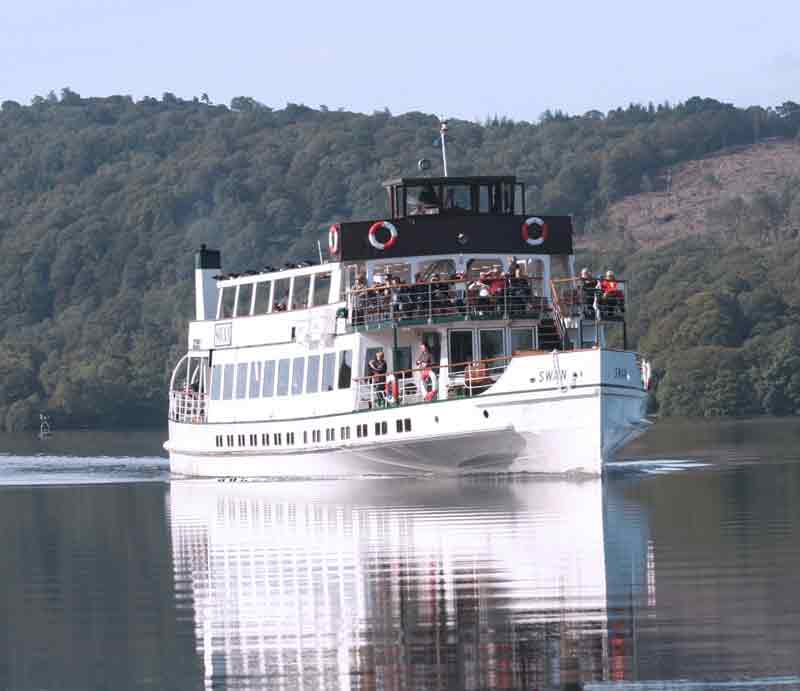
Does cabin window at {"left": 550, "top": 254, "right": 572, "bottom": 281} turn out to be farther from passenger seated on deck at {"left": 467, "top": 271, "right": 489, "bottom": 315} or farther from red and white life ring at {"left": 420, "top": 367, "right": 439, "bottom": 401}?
red and white life ring at {"left": 420, "top": 367, "right": 439, "bottom": 401}

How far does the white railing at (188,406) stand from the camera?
176 feet

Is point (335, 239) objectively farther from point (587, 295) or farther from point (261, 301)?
point (261, 301)

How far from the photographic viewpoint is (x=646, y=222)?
7574 inches

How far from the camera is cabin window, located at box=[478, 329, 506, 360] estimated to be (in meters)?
44.9

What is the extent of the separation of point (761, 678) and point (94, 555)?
13.5m

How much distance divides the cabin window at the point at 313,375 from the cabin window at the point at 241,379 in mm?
3350

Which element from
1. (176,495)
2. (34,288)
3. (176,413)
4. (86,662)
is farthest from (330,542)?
(34,288)

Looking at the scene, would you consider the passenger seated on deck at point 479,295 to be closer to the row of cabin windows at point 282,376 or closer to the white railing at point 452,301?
the white railing at point 452,301

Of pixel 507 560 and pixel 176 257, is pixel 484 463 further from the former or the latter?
pixel 176 257

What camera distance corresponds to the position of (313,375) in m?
47.5

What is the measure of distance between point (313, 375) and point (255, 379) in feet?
9.76

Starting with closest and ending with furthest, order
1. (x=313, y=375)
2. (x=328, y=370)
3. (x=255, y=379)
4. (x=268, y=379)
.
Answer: (x=328, y=370)
(x=313, y=375)
(x=268, y=379)
(x=255, y=379)

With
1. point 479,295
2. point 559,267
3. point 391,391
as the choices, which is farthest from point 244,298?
point 479,295

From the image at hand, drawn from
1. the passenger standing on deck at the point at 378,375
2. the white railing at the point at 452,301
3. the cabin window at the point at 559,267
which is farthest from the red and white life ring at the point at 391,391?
the cabin window at the point at 559,267
